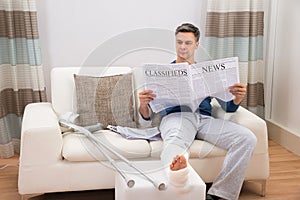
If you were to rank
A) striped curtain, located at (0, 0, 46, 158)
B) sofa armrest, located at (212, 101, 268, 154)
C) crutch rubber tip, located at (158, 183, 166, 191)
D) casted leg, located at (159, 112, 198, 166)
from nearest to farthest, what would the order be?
crutch rubber tip, located at (158, 183, 166, 191) < casted leg, located at (159, 112, 198, 166) < sofa armrest, located at (212, 101, 268, 154) < striped curtain, located at (0, 0, 46, 158)

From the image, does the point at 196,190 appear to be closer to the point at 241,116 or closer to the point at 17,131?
the point at 241,116

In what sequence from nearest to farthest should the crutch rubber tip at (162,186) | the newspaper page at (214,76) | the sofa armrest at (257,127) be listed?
the crutch rubber tip at (162,186), the newspaper page at (214,76), the sofa armrest at (257,127)

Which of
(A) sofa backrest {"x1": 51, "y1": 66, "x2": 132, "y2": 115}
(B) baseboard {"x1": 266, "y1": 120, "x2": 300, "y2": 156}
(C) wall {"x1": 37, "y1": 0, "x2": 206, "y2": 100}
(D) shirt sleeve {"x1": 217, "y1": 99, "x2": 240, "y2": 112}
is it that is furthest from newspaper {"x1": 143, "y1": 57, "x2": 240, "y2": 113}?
(B) baseboard {"x1": 266, "y1": 120, "x2": 300, "y2": 156}

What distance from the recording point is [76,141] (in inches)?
99.2

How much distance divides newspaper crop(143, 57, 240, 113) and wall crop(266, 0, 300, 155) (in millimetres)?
1068

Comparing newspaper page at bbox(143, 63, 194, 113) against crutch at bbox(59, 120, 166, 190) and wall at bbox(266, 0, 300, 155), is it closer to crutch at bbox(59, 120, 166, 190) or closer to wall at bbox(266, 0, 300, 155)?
crutch at bbox(59, 120, 166, 190)

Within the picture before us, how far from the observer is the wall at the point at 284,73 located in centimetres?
345

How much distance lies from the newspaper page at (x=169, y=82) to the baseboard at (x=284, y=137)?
1.22 metres

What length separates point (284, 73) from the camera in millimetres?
3615

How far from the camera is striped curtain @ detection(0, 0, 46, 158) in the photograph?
10.5ft

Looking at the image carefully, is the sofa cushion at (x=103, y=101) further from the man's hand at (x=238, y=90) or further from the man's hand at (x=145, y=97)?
the man's hand at (x=238, y=90)

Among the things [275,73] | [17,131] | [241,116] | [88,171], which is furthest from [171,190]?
[275,73]

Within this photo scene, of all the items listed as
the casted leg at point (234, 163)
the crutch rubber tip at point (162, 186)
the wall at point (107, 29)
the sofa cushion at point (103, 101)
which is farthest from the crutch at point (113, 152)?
the wall at point (107, 29)

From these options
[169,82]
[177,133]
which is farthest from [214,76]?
[177,133]
